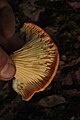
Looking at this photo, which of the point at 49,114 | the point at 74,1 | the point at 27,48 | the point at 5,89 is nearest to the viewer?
the point at 27,48

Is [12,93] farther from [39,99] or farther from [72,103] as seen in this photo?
[72,103]

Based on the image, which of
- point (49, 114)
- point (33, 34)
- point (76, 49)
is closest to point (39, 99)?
point (49, 114)

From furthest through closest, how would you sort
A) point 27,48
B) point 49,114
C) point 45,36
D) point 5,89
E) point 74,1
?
point 74,1, point 5,89, point 49,114, point 45,36, point 27,48

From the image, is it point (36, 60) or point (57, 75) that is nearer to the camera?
point (36, 60)

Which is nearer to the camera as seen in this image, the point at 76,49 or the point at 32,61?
the point at 32,61

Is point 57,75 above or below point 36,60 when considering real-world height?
below
